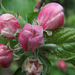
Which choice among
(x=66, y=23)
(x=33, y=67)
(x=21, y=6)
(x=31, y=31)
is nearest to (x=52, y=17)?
(x=31, y=31)

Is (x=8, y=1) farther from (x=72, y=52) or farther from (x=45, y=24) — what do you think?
(x=72, y=52)

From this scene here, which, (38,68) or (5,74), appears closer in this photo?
(38,68)

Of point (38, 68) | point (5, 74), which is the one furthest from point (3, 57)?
point (5, 74)

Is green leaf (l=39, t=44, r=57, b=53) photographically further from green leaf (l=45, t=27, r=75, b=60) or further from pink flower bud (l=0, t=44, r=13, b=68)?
pink flower bud (l=0, t=44, r=13, b=68)

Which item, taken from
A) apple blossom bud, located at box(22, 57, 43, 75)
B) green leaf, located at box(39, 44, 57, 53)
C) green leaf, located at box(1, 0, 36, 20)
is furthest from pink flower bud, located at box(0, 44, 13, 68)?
green leaf, located at box(1, 0, 36, 20)

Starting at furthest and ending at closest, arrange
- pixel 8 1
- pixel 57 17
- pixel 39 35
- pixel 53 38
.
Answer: pixel 8 1, pixel 53 38, pixel 57 17, pixel 39 35

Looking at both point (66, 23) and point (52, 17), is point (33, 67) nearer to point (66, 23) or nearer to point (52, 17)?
point (52, 17)

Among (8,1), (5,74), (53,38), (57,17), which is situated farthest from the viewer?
(5,74)
